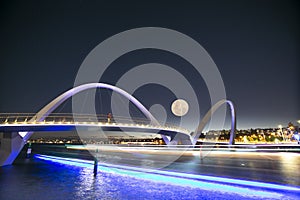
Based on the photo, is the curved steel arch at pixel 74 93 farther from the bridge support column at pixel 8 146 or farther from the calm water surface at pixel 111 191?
the calm water surface at pixel 111 191

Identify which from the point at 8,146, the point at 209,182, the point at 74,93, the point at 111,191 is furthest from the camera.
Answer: the point at 74,93

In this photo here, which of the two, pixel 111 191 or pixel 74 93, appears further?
pixel 74 93

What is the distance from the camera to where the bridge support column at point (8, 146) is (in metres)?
27.1

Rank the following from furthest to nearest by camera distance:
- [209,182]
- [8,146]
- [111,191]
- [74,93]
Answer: [74,93], [8,146], [111,191], [209,182]

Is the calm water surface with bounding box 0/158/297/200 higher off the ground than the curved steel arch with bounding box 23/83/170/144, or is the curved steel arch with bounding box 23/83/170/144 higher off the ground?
the curved steel arch with bounding box 23/83/170/144

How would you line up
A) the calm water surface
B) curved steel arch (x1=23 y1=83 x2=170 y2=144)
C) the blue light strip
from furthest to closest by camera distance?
curved steel arch (x1=23 y1=83 x2=170 y2=144) < the calm water surface < the blue light strip

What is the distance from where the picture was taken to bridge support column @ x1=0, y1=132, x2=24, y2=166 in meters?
27.1

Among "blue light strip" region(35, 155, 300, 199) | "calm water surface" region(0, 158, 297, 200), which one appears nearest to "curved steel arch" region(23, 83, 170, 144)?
"calm water surface" region(0, 158, 297, 200)

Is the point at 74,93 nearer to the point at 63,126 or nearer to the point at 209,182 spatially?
the point at 63,126

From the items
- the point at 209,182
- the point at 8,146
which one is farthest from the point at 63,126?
the point at 209,182

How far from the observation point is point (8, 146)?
27297mm

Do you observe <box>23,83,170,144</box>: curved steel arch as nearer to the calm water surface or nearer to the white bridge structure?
the white bridge structure

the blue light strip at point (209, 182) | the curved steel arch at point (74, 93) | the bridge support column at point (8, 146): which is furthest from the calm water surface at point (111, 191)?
the curved steel arch at point (74, 93)

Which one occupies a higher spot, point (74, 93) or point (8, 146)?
point (74, 93)
